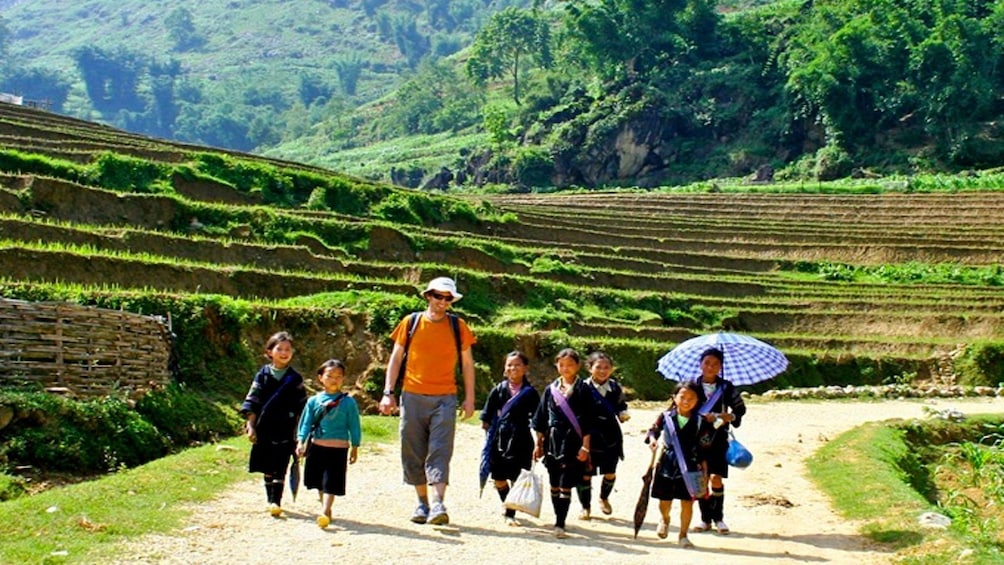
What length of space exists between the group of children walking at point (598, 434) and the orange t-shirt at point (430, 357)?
2.78 feet

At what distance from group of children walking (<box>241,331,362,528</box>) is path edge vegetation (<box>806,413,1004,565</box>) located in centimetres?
511

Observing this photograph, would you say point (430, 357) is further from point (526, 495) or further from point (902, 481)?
point (902, 481)

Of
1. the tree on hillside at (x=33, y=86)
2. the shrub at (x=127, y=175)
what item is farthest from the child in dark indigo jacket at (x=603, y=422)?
the tree on hillside at (x=33, y=86)

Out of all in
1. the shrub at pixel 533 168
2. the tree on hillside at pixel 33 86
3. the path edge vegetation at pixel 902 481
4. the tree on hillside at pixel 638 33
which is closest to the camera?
the path edge vegetation at pixel 902 481

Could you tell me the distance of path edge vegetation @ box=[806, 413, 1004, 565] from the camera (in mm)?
11078

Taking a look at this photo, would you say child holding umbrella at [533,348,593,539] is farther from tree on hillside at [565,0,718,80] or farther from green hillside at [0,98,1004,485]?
tree on hillside at [565,0,718,80]

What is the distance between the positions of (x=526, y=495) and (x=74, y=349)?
626cm

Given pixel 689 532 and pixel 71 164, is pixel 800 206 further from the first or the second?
pixel 689 532

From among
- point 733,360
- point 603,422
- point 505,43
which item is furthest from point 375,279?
point 505,43

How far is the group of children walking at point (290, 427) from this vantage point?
11227mm

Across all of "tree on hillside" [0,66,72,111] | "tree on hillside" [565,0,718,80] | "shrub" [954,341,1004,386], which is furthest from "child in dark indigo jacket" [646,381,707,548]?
"tree on hillside" [0,66,72,111]

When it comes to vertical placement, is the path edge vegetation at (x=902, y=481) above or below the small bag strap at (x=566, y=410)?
below

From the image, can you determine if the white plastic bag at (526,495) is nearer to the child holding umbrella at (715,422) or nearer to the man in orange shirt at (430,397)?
the man in orange shirt at (430,397)

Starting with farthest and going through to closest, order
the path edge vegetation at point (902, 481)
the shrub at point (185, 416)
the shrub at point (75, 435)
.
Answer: the shrub at point (185, 416) < the shrub at point (75, 435) < the path edge vegetation at point (902, 481)
